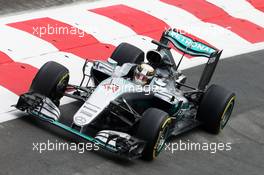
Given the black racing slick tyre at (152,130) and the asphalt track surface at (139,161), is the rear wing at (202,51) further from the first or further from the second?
the black racing slick tyre at (152,130)

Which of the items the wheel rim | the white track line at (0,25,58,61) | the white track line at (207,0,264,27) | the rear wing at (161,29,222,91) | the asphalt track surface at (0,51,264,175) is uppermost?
the rear wing at (161,29,222,91)

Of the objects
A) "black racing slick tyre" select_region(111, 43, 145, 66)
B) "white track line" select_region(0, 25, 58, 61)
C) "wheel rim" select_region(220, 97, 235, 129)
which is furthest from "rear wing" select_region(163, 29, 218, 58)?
"white track line" select_region(0, 25, 58, 61)

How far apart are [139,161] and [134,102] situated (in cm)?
102

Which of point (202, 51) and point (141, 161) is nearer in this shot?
point (141, 161)

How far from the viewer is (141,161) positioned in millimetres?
10195

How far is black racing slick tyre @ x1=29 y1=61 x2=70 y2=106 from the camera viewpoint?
35.5ft

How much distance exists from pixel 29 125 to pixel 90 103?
3.17 feet

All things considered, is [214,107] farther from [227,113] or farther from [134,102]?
[134,102]

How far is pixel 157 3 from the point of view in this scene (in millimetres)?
17000

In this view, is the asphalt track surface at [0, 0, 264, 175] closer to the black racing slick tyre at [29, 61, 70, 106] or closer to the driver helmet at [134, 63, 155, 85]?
the black racing slick tyre at [29, 61, 70, 106]

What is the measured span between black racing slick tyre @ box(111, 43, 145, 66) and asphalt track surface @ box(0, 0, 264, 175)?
3.80 feet

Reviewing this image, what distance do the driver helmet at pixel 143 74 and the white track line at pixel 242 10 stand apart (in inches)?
267

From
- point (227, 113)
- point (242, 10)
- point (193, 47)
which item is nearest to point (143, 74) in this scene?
point (193, 47)

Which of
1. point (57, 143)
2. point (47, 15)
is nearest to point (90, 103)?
point (57, 143)
